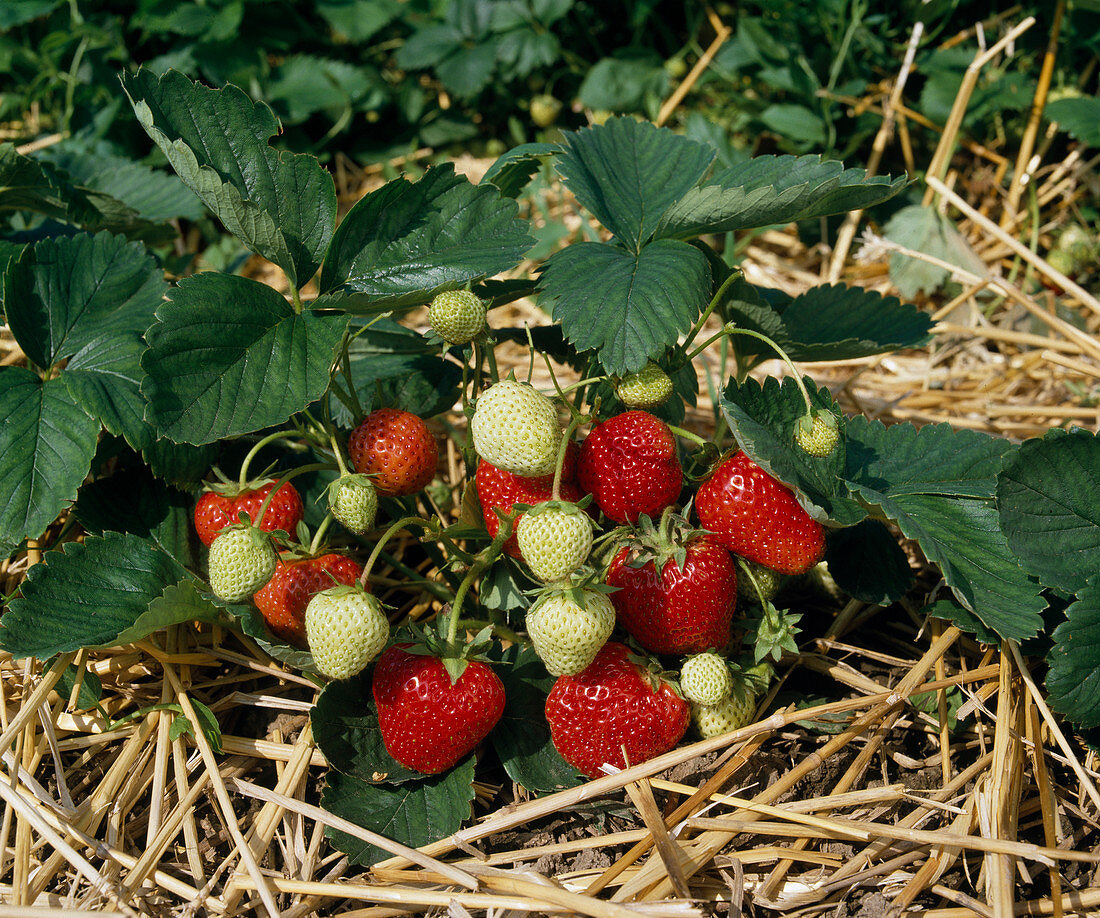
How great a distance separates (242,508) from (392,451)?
0.85 feet

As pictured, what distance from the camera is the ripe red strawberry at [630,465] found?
120cm

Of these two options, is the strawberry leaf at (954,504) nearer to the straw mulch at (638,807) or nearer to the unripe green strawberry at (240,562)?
the straw mulch at (638,807)

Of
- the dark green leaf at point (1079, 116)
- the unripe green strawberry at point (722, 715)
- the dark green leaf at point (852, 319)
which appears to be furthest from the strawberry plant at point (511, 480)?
the dark green leaf at point (1079, 116)

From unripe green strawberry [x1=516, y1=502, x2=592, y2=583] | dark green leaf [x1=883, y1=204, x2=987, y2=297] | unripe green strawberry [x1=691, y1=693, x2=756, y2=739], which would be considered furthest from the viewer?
dark green leaf [x1=883, y1=204, x2=987, y2=297]

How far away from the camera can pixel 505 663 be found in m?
1.37

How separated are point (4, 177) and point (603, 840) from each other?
4.91 ft

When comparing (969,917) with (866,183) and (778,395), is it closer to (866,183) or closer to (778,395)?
(778,395)

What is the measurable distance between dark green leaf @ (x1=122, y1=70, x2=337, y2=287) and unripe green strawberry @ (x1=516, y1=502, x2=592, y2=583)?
53 cm

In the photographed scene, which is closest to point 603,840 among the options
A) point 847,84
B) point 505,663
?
point 505,663

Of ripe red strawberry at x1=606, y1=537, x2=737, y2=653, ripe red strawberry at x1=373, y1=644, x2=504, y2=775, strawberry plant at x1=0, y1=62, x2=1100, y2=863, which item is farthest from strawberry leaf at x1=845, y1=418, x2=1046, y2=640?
ripe red strawberry at x1=373, y1=644, x2=504, y2=775

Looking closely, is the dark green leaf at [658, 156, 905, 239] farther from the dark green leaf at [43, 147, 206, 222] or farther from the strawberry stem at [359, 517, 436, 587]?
the dark green leaf at [43, 147, 206, 222]

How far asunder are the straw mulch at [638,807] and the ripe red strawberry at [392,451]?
0.40 m

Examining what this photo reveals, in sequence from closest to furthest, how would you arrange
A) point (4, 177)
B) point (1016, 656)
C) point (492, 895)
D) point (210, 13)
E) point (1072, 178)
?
point (492, 895), point (1016, 656), point (4, 177), point (1072, 178), point (210, 13)

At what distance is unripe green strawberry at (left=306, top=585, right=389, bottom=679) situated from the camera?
3.63 feet
